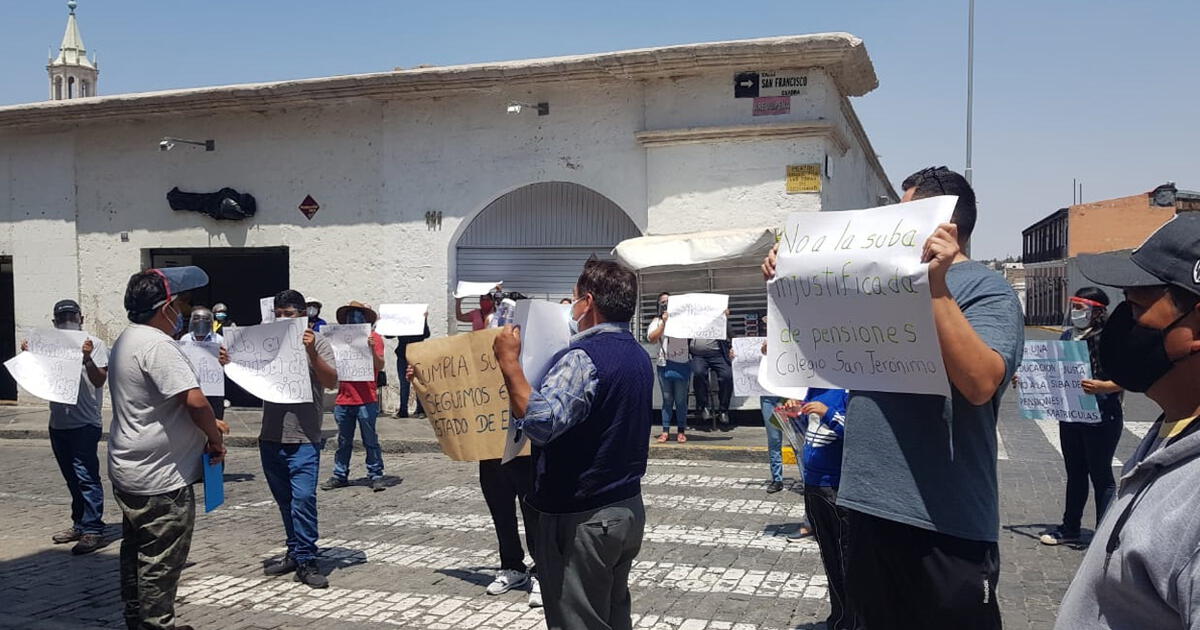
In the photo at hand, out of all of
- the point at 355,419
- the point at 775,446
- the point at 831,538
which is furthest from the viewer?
the point at 355,419

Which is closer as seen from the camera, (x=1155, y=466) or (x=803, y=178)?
(x=1155, y=466)

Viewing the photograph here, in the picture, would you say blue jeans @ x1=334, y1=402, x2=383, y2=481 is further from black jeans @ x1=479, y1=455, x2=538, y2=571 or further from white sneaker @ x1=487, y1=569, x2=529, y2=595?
white sneaker @ x1=487, y1=569, x2=529, y2=595

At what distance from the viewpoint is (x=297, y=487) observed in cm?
680

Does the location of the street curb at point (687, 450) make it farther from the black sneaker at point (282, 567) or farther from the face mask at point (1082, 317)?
the black sneaker at point (282, 567)

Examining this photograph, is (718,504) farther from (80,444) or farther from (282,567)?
(80,444)

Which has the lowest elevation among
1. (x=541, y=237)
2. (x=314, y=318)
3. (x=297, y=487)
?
(x=297, y=487)

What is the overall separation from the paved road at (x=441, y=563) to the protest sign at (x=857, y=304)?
9.25 ft

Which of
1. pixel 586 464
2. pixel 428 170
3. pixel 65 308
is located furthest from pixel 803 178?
pixel 586 464

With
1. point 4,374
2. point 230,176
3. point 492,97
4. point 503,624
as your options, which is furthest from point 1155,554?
point 4,374

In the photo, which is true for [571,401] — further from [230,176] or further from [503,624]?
[230,176]

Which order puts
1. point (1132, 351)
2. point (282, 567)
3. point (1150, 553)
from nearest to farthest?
point (1150, 553)
point (1132, 351)
point (282, 567)

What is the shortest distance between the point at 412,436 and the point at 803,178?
6.40 metres

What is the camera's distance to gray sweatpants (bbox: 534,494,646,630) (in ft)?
13.3

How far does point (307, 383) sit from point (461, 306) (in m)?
8.93
